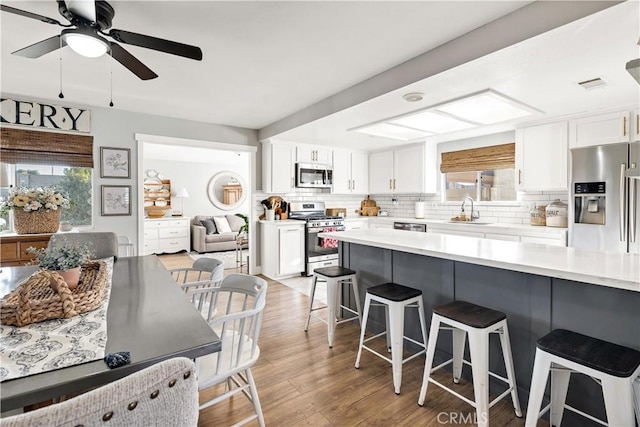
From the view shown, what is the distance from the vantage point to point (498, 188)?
15.2 ft

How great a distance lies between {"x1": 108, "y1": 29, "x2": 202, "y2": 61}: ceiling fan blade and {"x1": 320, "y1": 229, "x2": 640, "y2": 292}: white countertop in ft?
5.92

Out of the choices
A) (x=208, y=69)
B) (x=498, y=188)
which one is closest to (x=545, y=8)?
(x=208, y=69)

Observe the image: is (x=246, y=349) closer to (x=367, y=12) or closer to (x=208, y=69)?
(x=367, y=12)

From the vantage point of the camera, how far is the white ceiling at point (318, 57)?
1.90 meters

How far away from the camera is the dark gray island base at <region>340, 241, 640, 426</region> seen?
1543 millimetres

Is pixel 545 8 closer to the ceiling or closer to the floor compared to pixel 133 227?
closer to the ceiling

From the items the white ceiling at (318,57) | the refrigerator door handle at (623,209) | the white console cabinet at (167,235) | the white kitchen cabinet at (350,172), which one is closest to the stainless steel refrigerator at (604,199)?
the refrigerator door handle at (623,209)

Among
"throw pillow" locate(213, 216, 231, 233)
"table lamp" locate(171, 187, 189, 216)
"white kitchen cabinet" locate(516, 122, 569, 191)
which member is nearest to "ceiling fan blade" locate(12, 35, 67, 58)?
"white kitchen cabinet" locate(516, 122, 569, 191)

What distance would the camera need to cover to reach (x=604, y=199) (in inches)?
120

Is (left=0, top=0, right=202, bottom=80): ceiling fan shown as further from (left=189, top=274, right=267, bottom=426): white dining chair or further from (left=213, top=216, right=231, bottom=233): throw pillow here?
(left=213, top=216, right=231, bottom=233): throw pillow

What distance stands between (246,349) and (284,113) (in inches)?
125

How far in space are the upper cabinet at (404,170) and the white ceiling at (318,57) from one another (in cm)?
185

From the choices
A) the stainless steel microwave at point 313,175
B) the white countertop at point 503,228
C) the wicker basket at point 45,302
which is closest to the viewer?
the wicker basket at point 45,302
